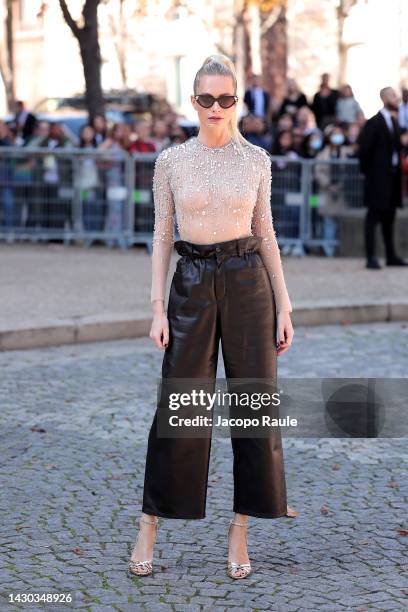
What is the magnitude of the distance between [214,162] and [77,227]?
12372 millimetres

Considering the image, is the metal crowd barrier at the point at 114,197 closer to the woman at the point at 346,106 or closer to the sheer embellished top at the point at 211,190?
the woman at the point at 346,106

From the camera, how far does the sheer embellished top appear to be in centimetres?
502

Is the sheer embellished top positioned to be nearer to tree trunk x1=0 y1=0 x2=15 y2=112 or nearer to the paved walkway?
the paved walkway

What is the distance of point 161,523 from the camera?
5898 mm

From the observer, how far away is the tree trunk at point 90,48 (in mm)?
19641

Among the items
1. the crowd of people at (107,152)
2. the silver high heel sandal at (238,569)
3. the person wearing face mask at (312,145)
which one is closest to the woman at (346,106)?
the crowd of people at (107,152)

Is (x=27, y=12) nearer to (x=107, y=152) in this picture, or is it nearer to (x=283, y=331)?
(x=107, y=152)

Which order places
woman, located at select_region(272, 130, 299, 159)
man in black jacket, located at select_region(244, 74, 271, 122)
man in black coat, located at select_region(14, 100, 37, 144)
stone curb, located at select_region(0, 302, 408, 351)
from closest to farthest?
stone curb, located at select_region(0, 302, 408, 351) < woman, located at select_region(272, 130, 299, 159) < man in black coat, located at select_region(14, 100, 37, 144) < man in black jacket, located at select_region(244, 74, 271, 122)

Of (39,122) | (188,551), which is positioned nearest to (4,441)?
(188,551)

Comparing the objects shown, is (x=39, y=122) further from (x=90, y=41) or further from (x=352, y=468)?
(x=352, y=468)

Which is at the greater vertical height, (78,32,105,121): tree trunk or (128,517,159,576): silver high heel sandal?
(78,32,105,121): tree trunk

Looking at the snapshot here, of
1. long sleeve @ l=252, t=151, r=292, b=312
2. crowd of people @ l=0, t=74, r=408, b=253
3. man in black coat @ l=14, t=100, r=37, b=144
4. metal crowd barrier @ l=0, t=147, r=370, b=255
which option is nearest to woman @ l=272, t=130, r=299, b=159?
crowd of people @ l=0, t=74, r=408, b=253

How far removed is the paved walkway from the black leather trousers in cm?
550

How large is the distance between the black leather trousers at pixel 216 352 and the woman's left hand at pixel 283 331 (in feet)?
0.09
